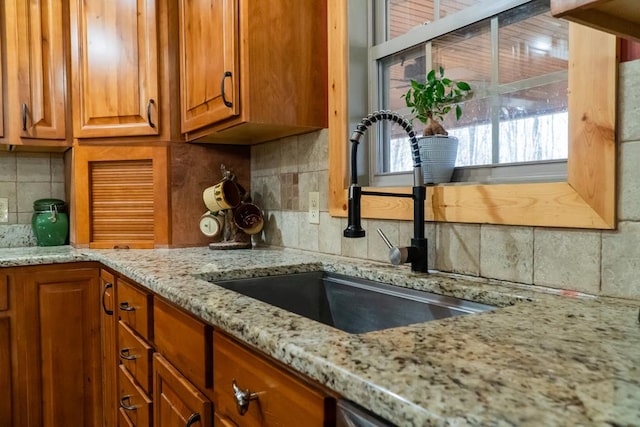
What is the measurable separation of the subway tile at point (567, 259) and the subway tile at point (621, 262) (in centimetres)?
2

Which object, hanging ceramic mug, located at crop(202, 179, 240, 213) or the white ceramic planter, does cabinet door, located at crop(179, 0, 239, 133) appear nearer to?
hanging ceramic mug, located at crop(202, 179, 240, 213)

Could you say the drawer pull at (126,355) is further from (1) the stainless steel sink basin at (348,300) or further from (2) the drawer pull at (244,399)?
(2) the drawer pull at (244,399)

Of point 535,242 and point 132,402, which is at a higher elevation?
point 535,242

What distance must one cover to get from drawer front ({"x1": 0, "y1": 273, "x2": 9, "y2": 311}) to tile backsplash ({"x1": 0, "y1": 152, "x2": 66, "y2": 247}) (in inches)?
27.1

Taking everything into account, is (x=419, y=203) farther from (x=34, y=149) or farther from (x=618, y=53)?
(x=34, y=149)

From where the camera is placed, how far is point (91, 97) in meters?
2.18

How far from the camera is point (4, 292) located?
1.90 meters

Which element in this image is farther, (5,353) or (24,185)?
(24,185)

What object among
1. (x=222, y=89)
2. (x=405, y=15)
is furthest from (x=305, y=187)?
(x=405, y=15)

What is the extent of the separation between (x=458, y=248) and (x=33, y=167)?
90.5 inches

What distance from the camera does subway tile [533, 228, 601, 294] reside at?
97cm

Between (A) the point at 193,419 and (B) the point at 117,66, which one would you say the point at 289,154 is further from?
(A) the point at 193,419

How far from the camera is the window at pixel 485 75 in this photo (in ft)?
4.00

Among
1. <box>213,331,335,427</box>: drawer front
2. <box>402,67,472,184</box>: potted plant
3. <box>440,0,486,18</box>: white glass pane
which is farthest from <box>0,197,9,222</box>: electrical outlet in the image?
<box>440,0,486,18</box>: white glass pane
